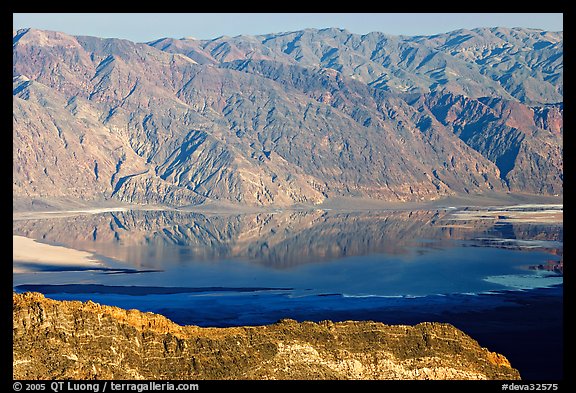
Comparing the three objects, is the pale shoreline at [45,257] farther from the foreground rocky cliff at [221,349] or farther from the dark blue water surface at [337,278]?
the foreground rocky cliff at [221,349]

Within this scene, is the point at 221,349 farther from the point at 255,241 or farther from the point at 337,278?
the point at 255,241

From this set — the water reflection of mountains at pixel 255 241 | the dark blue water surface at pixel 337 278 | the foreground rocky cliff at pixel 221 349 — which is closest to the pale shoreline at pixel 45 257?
the dark blue water surface at pixel 337 278

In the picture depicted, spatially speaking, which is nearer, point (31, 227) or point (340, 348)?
point (340, 348)

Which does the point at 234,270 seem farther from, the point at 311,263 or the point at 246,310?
the point at 246,310

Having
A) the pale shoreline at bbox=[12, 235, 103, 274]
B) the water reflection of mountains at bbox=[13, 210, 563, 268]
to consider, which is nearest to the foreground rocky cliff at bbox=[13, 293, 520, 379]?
the pale shoreline at bbox=[12, 235, 103, 274]
